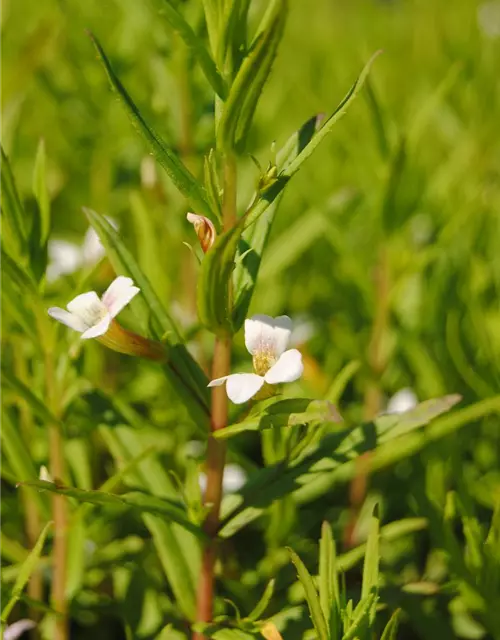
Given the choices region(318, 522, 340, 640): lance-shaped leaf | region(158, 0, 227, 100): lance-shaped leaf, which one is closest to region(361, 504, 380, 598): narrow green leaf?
region(318, 522, 340, 640): lance-shaped leaf

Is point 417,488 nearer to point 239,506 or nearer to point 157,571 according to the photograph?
point 239,506

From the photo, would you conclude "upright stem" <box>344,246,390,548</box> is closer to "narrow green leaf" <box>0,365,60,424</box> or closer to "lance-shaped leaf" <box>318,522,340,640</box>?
"lance-shaped leaf" <box>318,522,340,640</box>

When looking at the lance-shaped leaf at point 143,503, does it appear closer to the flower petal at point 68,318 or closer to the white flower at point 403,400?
Result: the flower petal at point 68,318

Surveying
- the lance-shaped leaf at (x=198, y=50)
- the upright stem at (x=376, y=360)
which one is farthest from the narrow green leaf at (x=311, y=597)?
the upright stem at (x=376, y=360)

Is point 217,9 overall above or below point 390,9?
above

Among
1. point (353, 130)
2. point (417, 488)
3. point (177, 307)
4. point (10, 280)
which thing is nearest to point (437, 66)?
point (353, 130)

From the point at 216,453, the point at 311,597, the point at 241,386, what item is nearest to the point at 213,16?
the point at 241,386

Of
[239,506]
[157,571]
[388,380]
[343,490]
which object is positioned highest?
[239,506]
